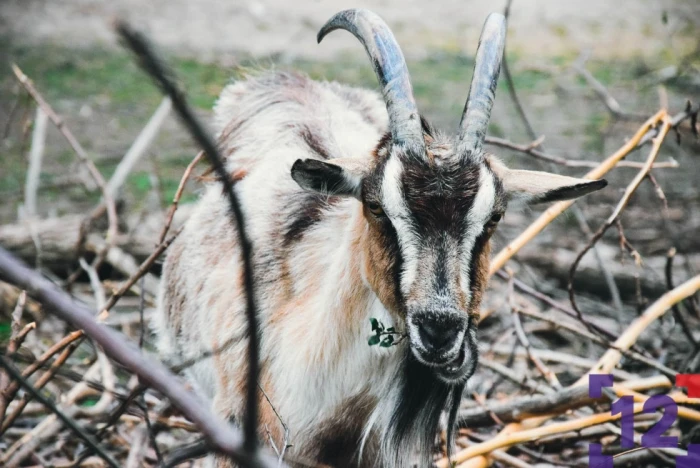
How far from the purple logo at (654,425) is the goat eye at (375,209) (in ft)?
5.49

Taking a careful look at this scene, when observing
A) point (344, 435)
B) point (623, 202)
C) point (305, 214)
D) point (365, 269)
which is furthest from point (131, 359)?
point (623, 202)

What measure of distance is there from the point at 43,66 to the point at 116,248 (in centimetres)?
674

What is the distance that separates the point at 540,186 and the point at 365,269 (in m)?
0.76

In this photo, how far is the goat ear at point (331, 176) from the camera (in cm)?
295

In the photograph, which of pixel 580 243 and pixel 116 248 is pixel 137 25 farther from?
pixel 580 243

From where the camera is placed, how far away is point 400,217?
282 centimetres

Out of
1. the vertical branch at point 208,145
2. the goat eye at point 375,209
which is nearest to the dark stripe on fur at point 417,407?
the goat eye at point 375,209

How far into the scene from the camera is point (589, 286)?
6.39m

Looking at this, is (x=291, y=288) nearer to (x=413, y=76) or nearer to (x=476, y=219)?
(x=476, y=219)

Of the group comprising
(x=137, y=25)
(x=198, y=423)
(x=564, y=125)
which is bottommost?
(x=564, y=125)

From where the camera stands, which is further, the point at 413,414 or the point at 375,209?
the point at 413,414

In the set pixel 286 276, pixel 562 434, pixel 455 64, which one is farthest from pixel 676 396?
pixel 455 64

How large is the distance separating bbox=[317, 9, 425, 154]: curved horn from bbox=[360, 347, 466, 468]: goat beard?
83cm

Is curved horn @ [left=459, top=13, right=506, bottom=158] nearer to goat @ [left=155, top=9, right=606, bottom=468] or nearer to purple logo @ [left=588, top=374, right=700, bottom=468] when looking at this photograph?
goat @ [left=155, top=9, right=606, bottom=468]
